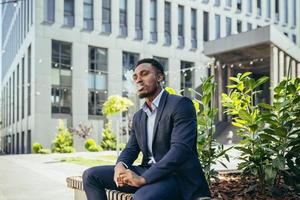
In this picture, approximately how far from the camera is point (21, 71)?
37.7m

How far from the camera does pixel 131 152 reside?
3176mm

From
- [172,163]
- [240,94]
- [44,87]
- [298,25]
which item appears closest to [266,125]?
[240,94]

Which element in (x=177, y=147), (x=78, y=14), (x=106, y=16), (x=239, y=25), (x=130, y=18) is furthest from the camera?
(x=239, y=25)

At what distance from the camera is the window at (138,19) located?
112ft

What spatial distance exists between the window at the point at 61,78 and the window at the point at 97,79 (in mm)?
1676

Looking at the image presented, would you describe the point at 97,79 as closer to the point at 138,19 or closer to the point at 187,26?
the point at 138,19

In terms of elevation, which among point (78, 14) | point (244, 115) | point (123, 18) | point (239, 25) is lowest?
point (244, 115)

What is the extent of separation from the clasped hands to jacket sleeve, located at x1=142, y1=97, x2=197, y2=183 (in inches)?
1.8

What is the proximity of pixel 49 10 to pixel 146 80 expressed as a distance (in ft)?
96.2

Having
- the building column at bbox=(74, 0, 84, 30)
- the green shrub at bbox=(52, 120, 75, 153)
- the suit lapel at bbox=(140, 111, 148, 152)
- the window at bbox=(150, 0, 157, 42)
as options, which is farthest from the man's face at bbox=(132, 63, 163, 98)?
the window at bbox=(150, 0, 157, 42)

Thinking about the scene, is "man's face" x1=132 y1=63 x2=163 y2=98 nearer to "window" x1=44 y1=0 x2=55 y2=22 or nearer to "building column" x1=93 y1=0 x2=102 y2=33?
"window" x1=44 y1=0 x2=55 y2=22

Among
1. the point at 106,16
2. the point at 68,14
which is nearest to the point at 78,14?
the point at 68,14

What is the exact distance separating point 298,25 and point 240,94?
149ft

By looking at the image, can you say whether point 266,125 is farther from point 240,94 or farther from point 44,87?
point 44,87
